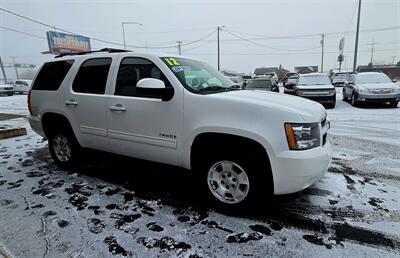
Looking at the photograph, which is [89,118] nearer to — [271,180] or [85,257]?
[85,257]

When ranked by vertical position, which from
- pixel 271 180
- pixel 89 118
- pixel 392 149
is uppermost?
pixel 89 118

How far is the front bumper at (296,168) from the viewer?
98.9 inches

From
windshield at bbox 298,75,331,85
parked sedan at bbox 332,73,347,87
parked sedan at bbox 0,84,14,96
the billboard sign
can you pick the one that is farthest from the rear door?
the billboard sign

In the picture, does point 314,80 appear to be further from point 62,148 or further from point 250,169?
point 62,148

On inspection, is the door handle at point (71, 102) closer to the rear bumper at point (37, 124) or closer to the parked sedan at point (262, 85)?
the rear bumper at point (37, 124)

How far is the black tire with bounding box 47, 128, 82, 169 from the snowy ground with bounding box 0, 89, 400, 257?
19 cm

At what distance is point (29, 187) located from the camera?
3.73 metres

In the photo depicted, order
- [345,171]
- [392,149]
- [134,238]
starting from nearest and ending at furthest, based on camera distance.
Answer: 1. [134,238]
2. [345,171]
3. [392,149]

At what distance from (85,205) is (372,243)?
3183mm

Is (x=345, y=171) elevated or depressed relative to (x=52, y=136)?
depressed

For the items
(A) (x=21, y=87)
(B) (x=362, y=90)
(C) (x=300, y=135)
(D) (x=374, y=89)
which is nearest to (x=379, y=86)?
(D) (x=374, y=89)

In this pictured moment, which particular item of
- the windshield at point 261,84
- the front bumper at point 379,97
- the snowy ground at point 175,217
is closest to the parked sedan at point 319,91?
the front bumper at point 379,97

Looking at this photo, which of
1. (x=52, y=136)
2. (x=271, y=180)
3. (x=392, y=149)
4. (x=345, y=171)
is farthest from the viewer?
(x=392, y=149)

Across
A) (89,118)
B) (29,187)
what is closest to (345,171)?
(89,118)
